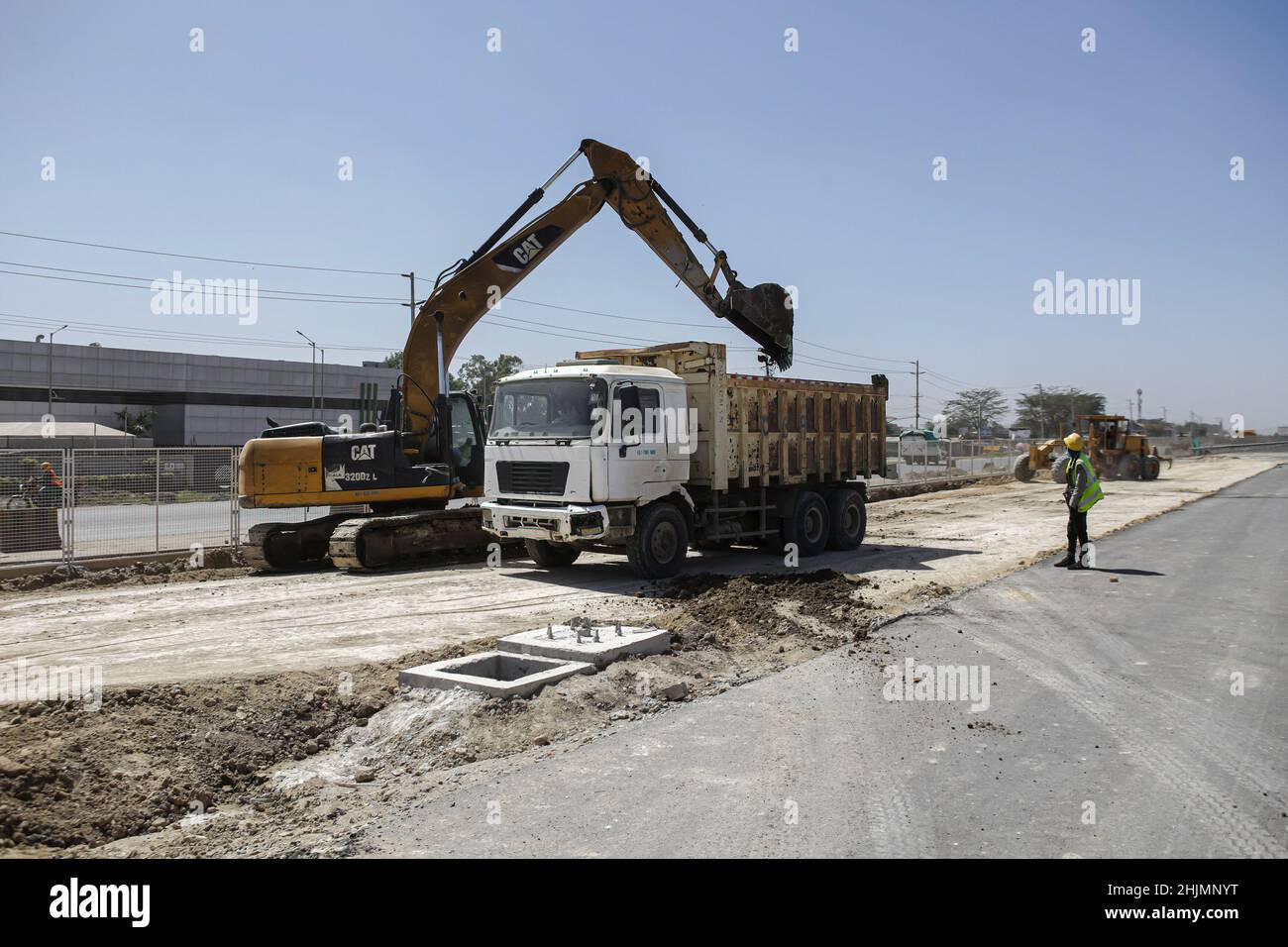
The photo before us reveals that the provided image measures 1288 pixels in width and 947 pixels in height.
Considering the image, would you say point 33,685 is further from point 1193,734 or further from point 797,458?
point 797,458

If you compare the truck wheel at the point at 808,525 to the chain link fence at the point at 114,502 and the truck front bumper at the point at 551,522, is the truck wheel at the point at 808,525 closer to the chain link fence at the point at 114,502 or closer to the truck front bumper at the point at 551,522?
the truck front bumper at the point at 551,522

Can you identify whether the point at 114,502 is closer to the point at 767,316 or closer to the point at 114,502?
the point at 114,502

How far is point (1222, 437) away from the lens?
10944 cm

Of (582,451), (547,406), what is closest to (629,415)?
(582,451)

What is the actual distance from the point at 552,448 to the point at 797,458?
17.0 ft

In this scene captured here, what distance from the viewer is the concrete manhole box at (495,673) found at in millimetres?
7449

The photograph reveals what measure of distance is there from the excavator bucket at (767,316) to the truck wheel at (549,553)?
549cm

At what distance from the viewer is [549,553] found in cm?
1512

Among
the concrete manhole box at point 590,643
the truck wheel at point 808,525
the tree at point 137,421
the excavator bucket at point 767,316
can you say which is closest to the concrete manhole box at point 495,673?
the concrete manhole box at point 590,643

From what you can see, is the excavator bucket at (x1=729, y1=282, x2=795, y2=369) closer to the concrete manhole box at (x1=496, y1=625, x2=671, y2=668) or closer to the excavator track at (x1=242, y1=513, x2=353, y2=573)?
the excavator track at (x1=242, y1=513, x2=353, y2=573)

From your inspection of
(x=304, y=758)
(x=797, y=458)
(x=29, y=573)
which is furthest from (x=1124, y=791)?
(x=29, y=573)

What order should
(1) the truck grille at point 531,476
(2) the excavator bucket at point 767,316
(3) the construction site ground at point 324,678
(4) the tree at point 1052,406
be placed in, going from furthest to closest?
1. (4) the tree at point 1052,406
2. (2) the excavator bucket at point 767,316
3. (1) the truck grille at point 531,476
4. (3) the construction site ground at point 324,678

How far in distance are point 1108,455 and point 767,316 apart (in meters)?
29.4
